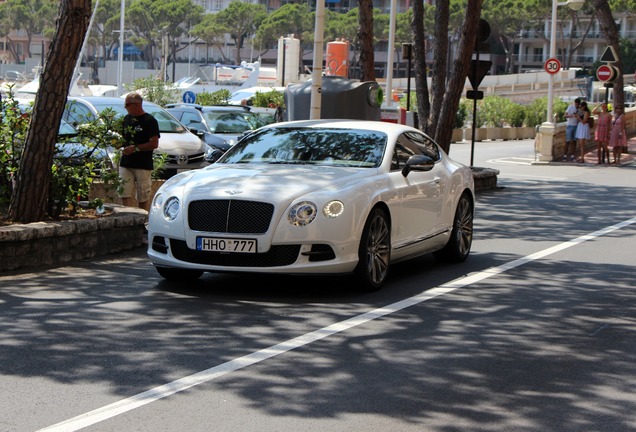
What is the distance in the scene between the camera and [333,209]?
410 inches

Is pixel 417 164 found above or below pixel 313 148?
below

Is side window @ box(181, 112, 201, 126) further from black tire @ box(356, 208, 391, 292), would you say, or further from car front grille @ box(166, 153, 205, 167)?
black tire @ box(356, 208, 391, 292)

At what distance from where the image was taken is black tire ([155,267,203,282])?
11.1 metres

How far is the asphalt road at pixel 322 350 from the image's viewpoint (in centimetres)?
651

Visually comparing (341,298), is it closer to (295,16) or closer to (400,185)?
(400,185)

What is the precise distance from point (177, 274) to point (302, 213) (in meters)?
1.55

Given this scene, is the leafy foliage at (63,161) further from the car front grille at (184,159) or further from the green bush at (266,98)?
the green bush at (266,98)

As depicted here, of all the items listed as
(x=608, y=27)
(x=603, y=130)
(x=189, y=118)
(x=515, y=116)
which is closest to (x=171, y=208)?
(x=189, y=118)

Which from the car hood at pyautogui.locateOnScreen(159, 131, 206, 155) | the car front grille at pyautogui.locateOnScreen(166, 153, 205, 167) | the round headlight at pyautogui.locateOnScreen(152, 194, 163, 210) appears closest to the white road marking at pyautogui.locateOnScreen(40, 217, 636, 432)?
the round headlight at pyautogui.locateOnScreen(152, 194, 163, 210)

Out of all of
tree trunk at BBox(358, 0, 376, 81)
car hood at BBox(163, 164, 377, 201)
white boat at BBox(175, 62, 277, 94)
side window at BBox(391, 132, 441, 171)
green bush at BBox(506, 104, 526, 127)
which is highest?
white boat at BBox(175, 62, 277, 94)

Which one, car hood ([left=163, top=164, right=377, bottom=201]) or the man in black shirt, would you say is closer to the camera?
car hood ([left=163, top=164, right=377, bottom=201])

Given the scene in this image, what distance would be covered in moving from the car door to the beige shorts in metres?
3.62

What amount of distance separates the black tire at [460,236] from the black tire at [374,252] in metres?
2.06

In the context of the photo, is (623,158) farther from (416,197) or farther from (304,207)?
(304,207)
